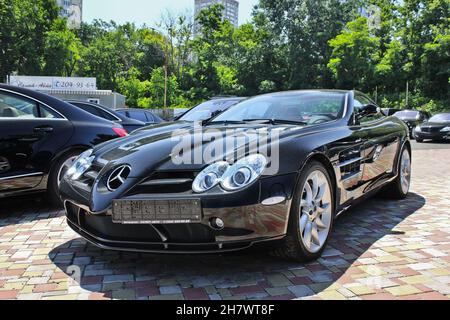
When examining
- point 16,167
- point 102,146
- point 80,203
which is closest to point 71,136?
point 16,167

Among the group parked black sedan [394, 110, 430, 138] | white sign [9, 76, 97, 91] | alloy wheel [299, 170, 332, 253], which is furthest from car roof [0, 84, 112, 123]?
white sign [9, 76, 97, 91]

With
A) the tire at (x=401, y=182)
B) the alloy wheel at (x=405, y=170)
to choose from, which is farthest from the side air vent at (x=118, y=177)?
the alloy wheel at (x=405, y=170)

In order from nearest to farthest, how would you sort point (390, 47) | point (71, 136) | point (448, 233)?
point (448, 233), point (71, 136), point (390, 47)

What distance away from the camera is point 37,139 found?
459 cm

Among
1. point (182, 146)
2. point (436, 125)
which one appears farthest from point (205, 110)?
point (436, 125)

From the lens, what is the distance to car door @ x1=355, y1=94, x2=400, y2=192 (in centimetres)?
416

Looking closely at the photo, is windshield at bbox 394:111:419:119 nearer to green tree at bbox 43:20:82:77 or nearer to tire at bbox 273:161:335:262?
tire at bbox 273:161:335:262

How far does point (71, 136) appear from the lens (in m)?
4.82

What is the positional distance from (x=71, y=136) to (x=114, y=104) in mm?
27086

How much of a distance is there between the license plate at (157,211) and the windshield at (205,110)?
482cm

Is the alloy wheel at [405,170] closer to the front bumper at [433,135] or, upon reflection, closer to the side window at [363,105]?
the side window at [363,105]

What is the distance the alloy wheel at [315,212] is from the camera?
306 centimetres

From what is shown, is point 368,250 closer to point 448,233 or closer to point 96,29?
point 448,233

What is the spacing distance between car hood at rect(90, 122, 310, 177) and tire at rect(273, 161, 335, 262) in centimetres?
32
